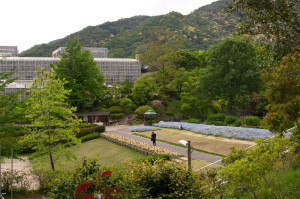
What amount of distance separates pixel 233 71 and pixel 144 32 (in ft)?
216

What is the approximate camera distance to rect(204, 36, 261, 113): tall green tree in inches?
1216

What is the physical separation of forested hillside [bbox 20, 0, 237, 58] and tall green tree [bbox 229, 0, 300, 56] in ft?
231

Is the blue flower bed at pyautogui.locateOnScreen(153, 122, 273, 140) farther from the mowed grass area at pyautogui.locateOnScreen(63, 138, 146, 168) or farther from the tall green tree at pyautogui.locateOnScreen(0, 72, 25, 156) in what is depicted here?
the tall green tree at pyautogui.locateOnScreen(0, 72, 25, 156)

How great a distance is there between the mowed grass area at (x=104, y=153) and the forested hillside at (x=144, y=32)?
182ft

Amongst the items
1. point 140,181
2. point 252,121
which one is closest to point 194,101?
point 252,121

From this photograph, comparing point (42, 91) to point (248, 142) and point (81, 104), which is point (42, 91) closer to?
point (248, 142)

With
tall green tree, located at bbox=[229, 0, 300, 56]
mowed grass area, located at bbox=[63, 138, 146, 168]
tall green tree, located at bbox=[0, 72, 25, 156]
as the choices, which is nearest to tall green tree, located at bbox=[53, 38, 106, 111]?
mowed grass area, located at bbox=[63, 138, 146, 168]

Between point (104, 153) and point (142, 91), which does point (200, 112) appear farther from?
point (104, 153)

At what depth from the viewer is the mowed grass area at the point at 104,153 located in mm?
18234

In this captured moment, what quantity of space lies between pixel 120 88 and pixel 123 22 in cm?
7582

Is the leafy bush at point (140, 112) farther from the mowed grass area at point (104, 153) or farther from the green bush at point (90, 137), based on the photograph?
the mowed grass area at point (104, 153)

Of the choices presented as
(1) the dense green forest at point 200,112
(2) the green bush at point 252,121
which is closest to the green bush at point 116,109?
(1) the dense green forest at point 200,112

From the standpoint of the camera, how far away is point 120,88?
149 feet

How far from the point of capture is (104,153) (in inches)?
838
